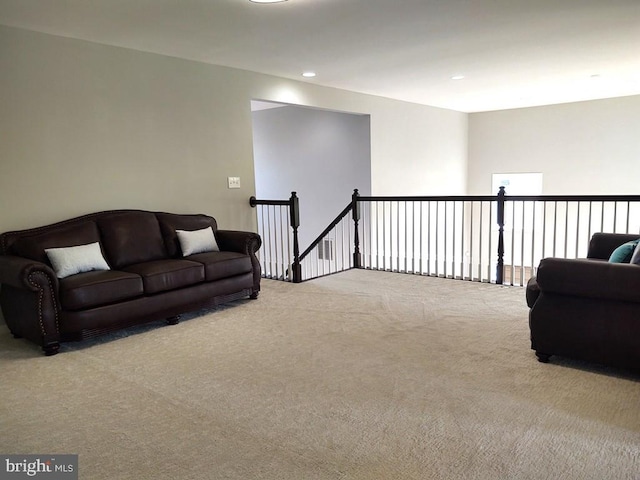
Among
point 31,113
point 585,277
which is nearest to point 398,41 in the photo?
point 585,277

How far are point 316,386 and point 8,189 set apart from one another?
3.06 meters

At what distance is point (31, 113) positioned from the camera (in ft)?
13.7

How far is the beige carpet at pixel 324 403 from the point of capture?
215 centimetres

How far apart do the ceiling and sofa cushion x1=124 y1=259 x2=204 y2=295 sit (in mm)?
1983

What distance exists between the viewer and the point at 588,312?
9.66 feet

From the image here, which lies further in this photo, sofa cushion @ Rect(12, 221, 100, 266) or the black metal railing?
the black metal railing

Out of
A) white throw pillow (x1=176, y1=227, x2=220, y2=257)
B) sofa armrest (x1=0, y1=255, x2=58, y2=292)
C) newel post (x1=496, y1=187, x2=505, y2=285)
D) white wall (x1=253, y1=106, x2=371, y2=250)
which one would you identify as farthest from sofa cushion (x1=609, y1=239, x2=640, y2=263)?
white wall (x1=253, y1=106, x2=371, y2=250)

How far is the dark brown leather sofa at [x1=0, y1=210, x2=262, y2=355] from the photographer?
361 cm

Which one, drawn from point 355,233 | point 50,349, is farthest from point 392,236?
point 50,349

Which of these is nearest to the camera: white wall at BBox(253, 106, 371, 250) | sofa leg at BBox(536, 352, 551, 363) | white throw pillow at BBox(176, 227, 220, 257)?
sofa leg at BBox(536, 352, 551, 363)

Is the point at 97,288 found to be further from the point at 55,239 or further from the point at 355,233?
the point at 355,233

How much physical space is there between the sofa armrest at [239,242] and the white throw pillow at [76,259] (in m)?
1.25

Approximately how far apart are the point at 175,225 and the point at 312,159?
3.98 metres

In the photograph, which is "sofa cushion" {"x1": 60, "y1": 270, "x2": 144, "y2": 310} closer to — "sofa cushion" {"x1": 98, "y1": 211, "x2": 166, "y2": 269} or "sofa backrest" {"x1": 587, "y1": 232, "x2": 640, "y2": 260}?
"sofa cushion" {"x1": 98, "y1": 211, "x2": 166, "y2": 269}
